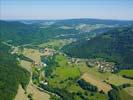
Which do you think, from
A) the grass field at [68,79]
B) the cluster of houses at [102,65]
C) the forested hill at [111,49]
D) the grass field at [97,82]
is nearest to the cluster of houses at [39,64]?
the grass field at [68,79]

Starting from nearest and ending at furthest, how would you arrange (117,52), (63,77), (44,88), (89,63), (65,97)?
1. (65,97)
2. (44,88)
3. (63,77)
4. (89,63)
5. (117,52)

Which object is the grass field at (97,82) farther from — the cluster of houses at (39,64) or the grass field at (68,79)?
the cluster of houses at (39,64)

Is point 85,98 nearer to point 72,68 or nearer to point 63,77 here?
point 63,77

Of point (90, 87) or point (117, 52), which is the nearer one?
point (90, 87)

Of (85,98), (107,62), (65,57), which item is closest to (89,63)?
(107,62)

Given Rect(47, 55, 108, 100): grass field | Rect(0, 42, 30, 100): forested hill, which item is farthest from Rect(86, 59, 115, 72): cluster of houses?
Rect(0, 42, 30, 100): forested hill

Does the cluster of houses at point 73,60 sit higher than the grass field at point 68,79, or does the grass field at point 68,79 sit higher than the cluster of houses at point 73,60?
the grass field at point 68,79

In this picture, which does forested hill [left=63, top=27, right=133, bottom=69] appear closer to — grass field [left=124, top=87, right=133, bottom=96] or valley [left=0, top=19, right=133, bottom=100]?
valley [left=0, top=19, right=133, bottom=100]
